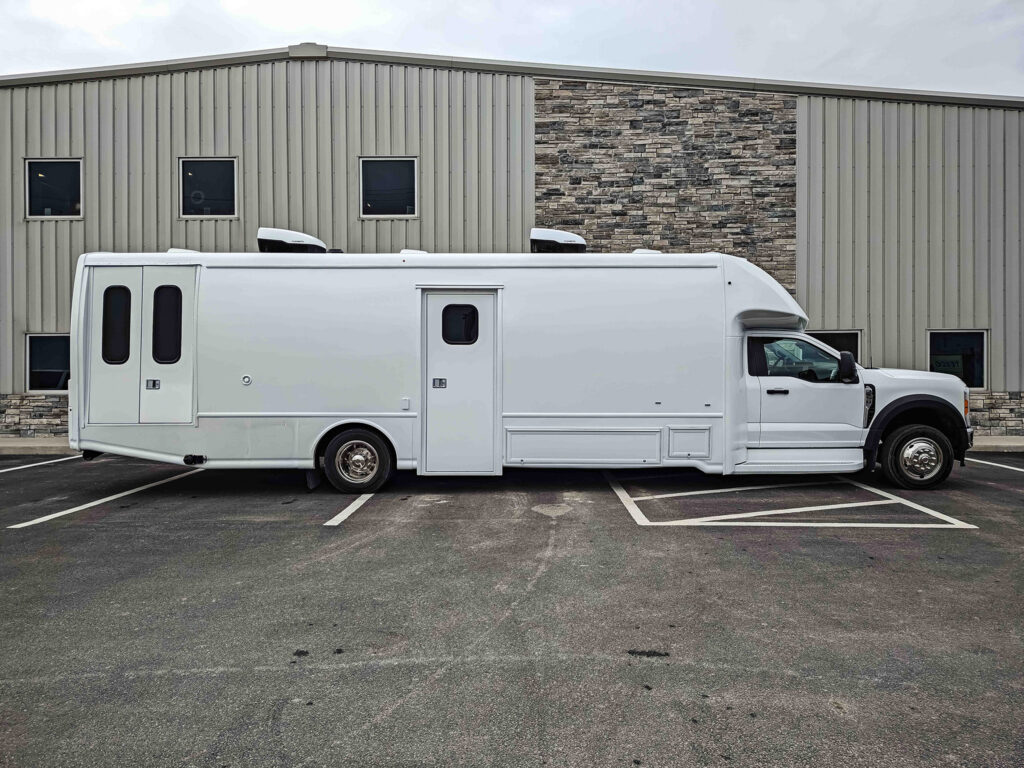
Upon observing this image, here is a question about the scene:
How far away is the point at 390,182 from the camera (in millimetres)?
13078

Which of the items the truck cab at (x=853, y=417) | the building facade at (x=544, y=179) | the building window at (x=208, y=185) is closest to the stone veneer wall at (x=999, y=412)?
the building facade at (x=544, y=179)

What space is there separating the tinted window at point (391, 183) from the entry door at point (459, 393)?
6025 millimetres

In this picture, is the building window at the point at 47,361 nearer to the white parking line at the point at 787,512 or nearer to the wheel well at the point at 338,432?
the wheel well at the point at 338,432

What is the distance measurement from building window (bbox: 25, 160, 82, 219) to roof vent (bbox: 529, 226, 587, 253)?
34.1ft

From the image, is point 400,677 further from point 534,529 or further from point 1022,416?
point 1022,416

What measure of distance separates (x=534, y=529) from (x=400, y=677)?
301 centimetres

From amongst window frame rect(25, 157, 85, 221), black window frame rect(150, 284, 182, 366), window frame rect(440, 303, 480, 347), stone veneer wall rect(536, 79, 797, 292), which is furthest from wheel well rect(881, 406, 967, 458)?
window frame rect(25, 157, 85, 221)

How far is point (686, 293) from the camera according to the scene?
770cm

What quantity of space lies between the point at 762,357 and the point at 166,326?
7185mm

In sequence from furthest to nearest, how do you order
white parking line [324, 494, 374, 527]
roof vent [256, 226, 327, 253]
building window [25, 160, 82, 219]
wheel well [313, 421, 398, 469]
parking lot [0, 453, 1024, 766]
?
1. building window [25, 160, 82, 219]
2. roof vent [256, 226, 327, 253]
3. wheel well [313, 421, 398, 469]
4. white parking line [324, 494, 374, 527]
5. parking lot [0, 453, 1024, 766]

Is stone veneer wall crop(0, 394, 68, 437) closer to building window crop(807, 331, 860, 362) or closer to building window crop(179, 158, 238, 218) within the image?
building window crop(179, 158, 238, 218)

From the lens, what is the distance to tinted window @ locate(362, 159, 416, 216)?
1307 cm

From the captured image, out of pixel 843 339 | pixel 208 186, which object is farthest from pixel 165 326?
pixel 843 339

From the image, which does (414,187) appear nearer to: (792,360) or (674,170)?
(674,170)
